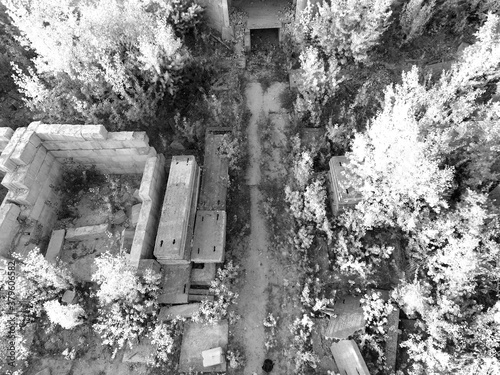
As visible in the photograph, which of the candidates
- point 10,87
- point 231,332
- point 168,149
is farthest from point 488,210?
point 10,87

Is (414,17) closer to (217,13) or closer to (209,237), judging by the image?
(217,13)

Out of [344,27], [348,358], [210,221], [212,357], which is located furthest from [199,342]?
[344,27]

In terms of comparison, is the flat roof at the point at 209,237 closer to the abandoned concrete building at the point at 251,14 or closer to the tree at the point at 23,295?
the tree at the point at 23,295

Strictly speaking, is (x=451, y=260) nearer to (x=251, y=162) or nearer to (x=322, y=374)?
(x=322, y=374)

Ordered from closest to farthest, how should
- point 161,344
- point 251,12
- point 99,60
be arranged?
point 161,344 → point 99,60 → point 251,12

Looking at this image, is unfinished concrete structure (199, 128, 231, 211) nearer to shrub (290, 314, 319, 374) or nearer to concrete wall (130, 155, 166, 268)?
concrete wall (130, 155, 166, 268)

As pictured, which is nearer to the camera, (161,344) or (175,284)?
(161,344)

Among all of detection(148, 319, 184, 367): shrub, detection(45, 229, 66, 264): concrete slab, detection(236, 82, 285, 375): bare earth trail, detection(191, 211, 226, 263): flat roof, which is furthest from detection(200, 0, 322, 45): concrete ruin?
detection(148, 319, 184, 367): shrub
